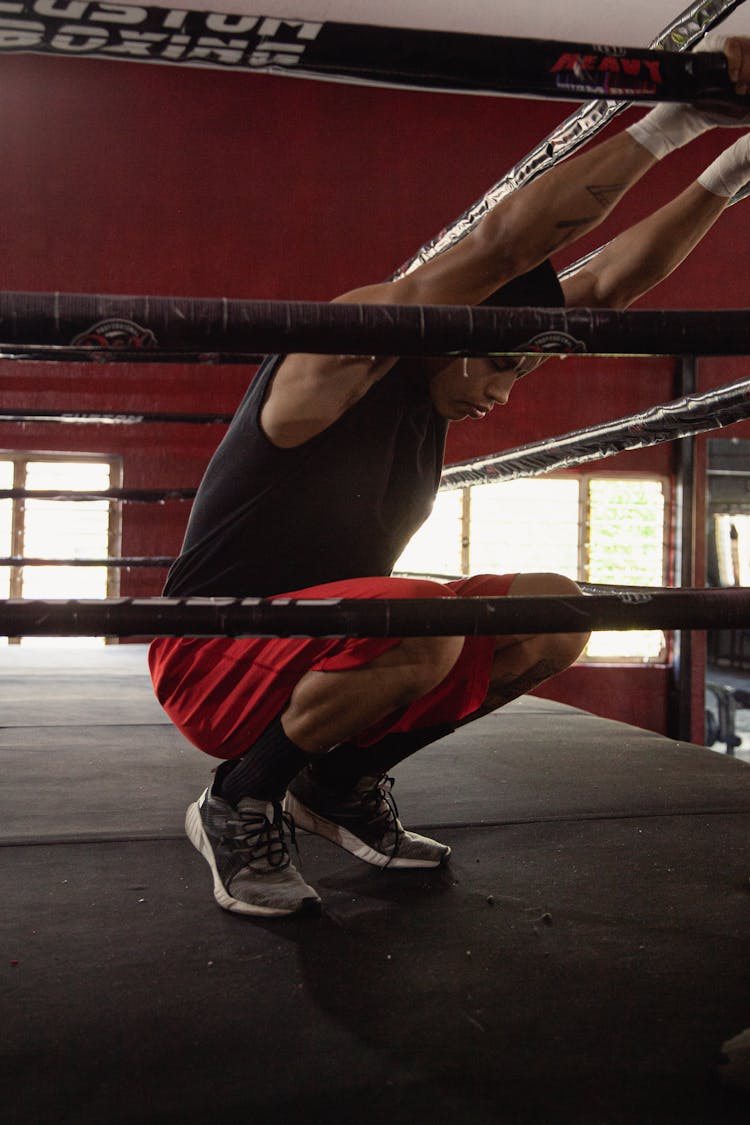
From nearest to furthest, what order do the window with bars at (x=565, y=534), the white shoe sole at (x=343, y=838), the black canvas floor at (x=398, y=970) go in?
1. the black canvas floor at (x=398, y=970)
2. the white shoe sole at (x=343, y=838)
3. the window with bars at (x=565, y=534)

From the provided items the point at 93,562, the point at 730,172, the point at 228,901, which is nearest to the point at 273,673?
the point at 228,901

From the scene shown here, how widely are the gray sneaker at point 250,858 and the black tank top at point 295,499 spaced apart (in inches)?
9.9

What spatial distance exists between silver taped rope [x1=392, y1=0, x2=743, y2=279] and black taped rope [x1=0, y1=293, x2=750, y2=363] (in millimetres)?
284

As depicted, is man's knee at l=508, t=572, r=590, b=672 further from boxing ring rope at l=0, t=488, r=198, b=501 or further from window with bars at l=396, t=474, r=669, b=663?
window with bars at l=396, t=474, r=669, b=663

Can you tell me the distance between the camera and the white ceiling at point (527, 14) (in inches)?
166

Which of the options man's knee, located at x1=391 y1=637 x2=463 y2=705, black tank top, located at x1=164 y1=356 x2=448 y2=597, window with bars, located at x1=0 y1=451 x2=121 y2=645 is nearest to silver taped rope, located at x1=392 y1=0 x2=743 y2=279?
black tank top, located at x1=164 y1=356 x2=448 y2=597

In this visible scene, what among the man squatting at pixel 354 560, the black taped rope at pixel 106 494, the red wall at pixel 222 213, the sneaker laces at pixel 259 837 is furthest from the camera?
the red wall at pixel 222 213

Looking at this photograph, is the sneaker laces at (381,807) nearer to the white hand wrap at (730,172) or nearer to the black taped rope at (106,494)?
the white hand wrap at (730,172)

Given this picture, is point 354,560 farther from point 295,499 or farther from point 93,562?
point 93,562

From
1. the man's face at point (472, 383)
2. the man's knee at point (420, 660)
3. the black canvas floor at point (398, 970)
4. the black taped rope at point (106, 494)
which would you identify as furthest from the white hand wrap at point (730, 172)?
the black taped rope at point (106, 494)

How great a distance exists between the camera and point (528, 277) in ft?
3.26

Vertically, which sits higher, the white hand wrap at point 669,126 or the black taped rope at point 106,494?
the white hand wrap at point 669,126

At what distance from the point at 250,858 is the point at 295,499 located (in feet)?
1.30

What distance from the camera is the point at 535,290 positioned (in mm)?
993
